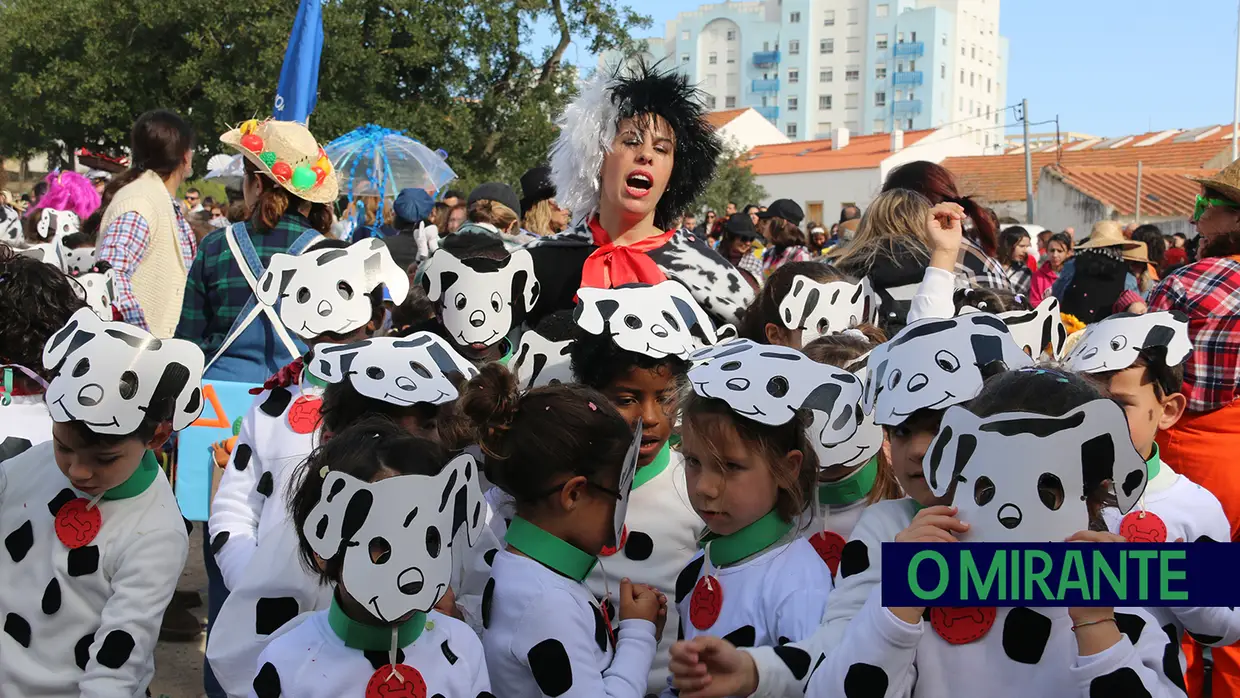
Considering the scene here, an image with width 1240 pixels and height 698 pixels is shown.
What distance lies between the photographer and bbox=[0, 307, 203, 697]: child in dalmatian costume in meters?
2.65

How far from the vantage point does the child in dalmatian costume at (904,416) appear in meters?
2.22

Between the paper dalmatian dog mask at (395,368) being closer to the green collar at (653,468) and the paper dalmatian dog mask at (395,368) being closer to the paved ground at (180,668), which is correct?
the green collar at (653,468)

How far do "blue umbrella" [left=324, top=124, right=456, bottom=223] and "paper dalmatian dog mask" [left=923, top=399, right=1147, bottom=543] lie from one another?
8.83m

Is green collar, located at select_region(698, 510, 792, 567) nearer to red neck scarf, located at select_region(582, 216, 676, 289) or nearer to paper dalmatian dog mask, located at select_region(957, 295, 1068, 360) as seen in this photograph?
paper dalmatian dog mask, located at select_region(957, 295, 1068, 360)

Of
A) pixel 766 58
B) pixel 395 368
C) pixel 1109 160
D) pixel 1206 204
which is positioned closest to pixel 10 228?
pixel 395 368

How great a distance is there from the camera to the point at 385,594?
212 cm

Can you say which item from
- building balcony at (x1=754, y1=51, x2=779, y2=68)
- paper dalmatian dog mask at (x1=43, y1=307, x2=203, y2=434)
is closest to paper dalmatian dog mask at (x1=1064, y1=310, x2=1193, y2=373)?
paper dalmatian dog mask at (x1=43, y1=307, x2=203, y2=434)

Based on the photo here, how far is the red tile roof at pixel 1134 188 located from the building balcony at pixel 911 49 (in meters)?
67.9

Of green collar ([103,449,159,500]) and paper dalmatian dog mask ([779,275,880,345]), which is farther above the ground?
paper dalmatian dog mask ([779,275,880,345])

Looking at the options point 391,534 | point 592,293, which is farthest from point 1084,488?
point 592,293

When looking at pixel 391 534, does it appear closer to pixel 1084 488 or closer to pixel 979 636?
pixel 979 636

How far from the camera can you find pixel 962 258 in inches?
178

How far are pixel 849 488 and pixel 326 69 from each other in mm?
A: 15758

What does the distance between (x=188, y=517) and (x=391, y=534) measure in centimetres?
227
